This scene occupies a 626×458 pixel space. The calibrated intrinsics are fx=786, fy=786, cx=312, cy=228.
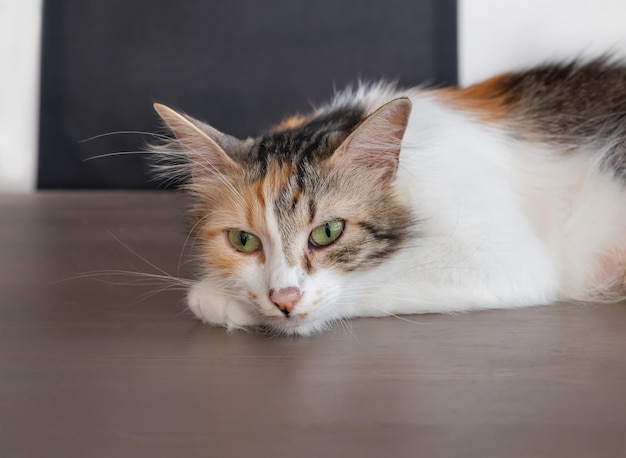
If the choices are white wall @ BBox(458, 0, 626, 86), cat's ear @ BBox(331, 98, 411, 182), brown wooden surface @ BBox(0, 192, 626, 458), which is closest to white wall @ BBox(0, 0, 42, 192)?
white wall @ BBox(458, 0, 626, 86)

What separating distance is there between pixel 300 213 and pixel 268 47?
5.90 feet

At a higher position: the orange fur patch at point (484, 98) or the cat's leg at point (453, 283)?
the orange fur patch at point (484, 98)

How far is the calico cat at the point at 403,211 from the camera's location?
3.88 feet

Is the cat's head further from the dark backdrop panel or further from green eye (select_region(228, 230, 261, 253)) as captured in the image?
the dark backdrop panel

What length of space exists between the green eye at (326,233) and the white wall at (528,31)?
1829 millimetres

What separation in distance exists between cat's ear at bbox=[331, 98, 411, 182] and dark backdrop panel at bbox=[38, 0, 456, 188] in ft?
5.37

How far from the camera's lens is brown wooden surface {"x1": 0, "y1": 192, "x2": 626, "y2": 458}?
0.76 meters

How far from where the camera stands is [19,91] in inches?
120

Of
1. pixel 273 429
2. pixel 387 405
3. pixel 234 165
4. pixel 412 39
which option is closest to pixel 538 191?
pixel 234 165

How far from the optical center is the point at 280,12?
2836mm

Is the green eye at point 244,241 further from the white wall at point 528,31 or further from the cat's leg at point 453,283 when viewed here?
the white wall at point 528,31

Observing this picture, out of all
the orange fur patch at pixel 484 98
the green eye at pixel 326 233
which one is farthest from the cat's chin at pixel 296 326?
the orange fur patch at pixel 484 98

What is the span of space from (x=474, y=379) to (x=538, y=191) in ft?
2.15

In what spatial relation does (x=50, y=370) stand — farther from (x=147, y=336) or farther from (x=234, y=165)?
(x=234, y=165)
